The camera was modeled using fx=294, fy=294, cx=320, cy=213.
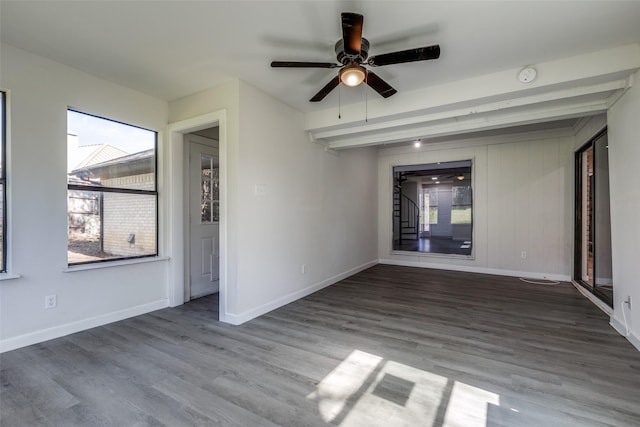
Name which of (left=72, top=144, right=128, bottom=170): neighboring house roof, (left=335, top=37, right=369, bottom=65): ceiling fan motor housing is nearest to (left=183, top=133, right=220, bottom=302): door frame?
(left=72, top=144, right=128, bottom=170): neighboring house roof

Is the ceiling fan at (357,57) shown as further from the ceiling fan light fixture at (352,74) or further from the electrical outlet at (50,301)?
the electrical outlet at (50,301)

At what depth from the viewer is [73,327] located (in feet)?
9.60

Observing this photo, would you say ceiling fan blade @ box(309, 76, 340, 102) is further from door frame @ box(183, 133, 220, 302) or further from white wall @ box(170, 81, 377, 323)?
door frame @ box(183, 133, 220, 302)

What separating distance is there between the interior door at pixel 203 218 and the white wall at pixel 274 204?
68 centimetres

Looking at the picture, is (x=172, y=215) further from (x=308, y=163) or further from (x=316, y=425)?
(x=316, y=425)

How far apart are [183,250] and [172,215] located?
524mm

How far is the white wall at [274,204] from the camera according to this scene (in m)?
3.25

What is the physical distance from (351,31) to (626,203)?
302 centimetres

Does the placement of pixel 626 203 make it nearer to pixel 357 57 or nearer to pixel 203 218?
pixel 357 57

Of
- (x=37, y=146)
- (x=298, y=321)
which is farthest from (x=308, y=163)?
(x=37, y=146)

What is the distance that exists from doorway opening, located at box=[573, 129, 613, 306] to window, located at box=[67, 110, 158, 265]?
228 inches

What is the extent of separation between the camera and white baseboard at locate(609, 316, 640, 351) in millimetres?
2601

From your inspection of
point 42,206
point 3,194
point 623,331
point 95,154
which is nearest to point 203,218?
point 95,154

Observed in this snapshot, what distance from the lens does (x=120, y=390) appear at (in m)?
2.01
